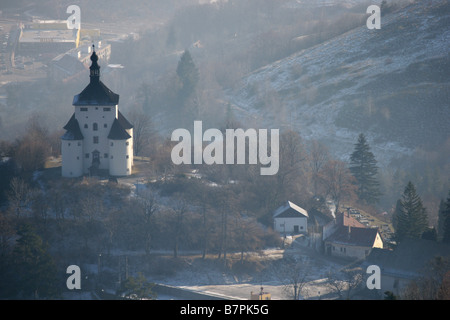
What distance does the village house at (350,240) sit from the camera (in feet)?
218

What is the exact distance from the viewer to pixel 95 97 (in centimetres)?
7188

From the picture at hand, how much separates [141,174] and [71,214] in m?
8.61

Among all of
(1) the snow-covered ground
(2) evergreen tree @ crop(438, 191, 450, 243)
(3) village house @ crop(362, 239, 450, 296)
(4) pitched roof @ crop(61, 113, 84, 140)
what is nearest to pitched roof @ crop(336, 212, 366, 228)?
(1) the snow-covered ground

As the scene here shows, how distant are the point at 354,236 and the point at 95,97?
23650 mm

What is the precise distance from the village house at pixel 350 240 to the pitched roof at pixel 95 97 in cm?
2033

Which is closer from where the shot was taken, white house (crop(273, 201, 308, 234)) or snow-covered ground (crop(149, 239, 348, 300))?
snow-covered ground (crop(149, 239, 348, 300))

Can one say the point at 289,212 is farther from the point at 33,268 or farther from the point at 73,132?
the point at 33,268

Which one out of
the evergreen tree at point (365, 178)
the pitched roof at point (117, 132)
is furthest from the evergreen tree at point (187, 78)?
the pitched roof at point (117, 132)

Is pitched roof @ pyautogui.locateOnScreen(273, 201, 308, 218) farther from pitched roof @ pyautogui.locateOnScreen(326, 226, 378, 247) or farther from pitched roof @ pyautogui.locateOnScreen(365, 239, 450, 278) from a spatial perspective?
pitched roof @ pyautogui.locateOnScreen(365, 239, 450, 278)

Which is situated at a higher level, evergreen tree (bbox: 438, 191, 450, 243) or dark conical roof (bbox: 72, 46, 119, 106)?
dark conical roof (bbox: 72, 46, 119, 106)

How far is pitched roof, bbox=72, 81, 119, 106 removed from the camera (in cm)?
7162

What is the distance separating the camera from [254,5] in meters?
190

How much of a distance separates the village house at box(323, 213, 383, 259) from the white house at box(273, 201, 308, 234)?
207cm
